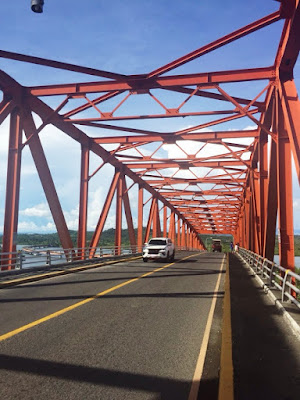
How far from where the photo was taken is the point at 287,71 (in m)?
14.0

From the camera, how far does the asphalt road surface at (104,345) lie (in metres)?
4.19

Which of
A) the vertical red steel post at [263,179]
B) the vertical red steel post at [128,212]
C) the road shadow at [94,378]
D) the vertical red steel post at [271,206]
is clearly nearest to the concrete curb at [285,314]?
the road shadow at [94,378]

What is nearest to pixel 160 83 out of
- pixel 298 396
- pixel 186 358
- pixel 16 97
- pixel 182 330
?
pixel 16 97

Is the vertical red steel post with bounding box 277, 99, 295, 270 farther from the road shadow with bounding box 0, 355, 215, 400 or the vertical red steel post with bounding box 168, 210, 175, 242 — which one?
the vertical red steel post with bounding box 168, 210, 175, 242

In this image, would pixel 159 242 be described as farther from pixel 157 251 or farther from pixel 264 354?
pixel 264 354

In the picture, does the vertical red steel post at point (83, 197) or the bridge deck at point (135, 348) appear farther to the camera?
the vertical red steel post at point (83, 197)

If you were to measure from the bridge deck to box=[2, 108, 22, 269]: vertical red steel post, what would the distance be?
635cm

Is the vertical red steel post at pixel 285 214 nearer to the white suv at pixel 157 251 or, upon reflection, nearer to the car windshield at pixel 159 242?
the white suv at pixel 157 251

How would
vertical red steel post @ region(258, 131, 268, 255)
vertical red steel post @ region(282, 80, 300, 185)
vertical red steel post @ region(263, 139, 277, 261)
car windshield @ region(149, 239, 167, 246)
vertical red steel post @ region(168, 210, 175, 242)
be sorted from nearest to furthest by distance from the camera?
vertical red steel post @ region(282, 80, 300, 185) < vertical red steel post @ region(263, 139, 277, 261) < vertical red steel post @ region(258, 131, 268, 255) < car windshield @ region(149, 239, 167, 246) < vertical red steel post @ region(168, 210, 175, 242)

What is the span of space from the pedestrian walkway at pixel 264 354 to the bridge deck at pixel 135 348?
0.01 meters

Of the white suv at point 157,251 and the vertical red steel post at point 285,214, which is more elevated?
the vertical red steel post at point 285,214

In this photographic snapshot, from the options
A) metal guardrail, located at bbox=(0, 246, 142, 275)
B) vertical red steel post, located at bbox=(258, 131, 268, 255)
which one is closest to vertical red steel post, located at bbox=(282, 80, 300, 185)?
vertical red steel post, located at bbox=(258, 131, 268, 255)

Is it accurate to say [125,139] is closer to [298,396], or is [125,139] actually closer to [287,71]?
[287,71]

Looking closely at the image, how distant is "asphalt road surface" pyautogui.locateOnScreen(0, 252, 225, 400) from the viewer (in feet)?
13.7
